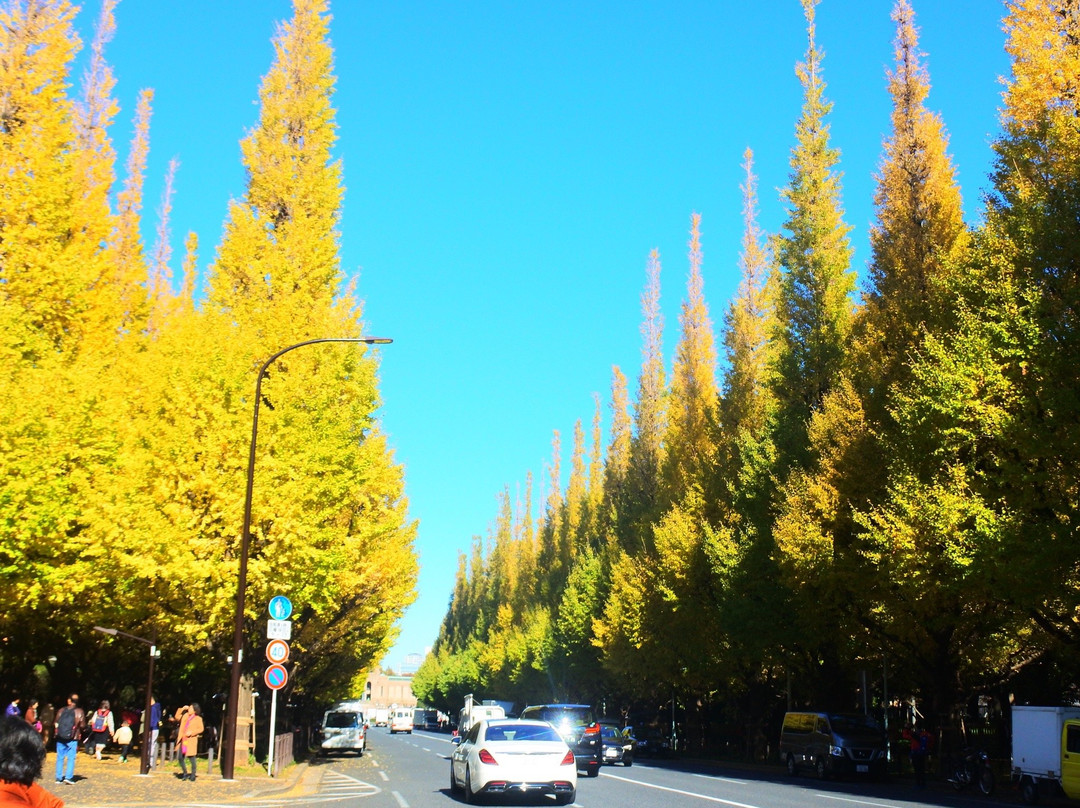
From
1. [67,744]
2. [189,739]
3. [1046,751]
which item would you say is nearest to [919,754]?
[1046,751]

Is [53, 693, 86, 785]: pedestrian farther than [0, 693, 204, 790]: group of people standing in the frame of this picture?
No

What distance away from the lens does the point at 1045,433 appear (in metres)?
20.1

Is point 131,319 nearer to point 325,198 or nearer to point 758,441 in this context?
point 325,198

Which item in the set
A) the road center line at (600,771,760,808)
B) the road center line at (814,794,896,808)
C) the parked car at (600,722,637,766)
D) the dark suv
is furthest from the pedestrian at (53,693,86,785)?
the parked car at (600,722,637,766)

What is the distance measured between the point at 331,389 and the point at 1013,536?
681 inches

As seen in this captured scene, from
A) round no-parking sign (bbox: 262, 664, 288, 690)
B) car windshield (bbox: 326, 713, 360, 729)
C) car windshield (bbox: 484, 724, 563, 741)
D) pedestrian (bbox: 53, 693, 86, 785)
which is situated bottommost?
car windshield (bbox: 326, 713, 360, 729)

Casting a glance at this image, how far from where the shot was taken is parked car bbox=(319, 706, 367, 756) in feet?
137

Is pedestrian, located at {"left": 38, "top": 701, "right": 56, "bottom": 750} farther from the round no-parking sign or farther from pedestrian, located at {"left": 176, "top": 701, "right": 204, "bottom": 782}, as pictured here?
the round no-parking sign

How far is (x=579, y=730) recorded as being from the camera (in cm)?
2820

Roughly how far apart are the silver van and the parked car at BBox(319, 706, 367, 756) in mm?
19893

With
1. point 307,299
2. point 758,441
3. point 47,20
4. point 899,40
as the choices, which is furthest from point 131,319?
point 899,40

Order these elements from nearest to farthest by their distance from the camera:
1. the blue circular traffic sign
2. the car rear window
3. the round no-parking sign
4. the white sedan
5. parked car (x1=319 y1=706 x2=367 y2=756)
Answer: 1. the white sedan
2. the blue circular traffic sign
3. the round no-parking sign
4. the car rear window
5. parked car (x1=319 y1=706 x2=367 y2=756)

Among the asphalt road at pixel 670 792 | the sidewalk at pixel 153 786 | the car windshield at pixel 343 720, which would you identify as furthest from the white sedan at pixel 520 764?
the car windshield at pixel 343 720

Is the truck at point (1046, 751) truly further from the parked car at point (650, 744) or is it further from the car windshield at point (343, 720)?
the car windshield at point (343, 720)
